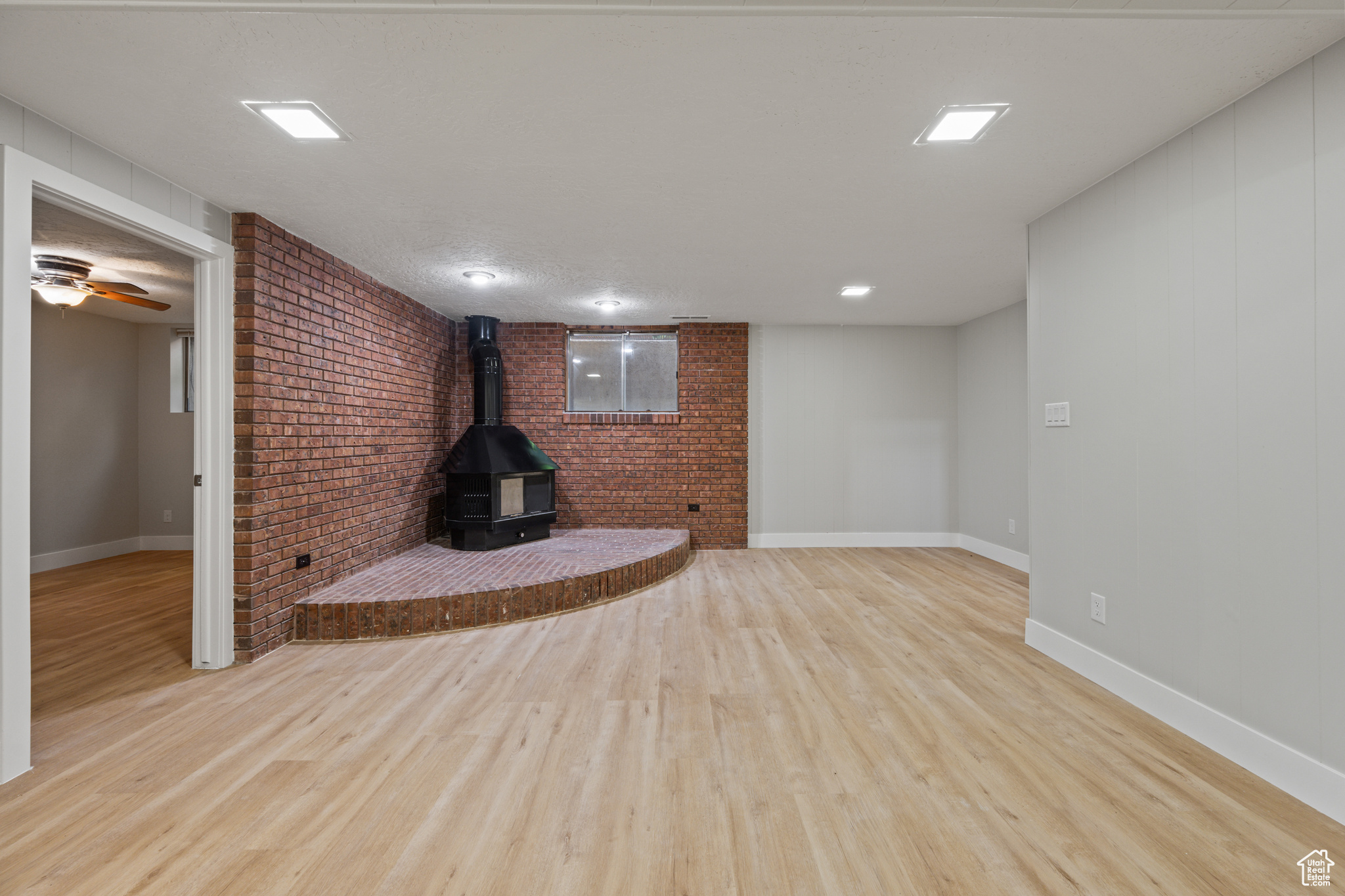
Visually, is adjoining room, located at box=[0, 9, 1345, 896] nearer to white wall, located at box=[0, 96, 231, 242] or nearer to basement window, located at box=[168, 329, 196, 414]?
white wall, located at box=[0, 96, 231, 242]

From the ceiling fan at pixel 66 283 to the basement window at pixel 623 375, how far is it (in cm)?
355

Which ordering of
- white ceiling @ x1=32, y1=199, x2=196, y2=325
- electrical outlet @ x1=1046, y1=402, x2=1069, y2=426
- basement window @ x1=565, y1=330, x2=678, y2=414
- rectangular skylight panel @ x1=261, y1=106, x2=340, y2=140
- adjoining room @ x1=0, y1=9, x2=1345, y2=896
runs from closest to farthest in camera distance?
adjoining room @ x1=0, y1=9, x2=1345, y2=896, rectangular skylight panel @ x1=261, y1=106, x2=340, y2=140, electrical outlet @ x1=1046, y1=402, x2=1069, y2=426, white ceiling @ x1=32, y1=199, x2=196, y2=325, basement window @ x1=565, y1=330, x2=678, y2=414

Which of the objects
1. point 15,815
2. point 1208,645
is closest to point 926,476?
point 1208,645

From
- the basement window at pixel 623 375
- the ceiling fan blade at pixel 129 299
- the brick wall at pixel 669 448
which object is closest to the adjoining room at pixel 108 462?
the ceiling fan blade at pixel 129 299

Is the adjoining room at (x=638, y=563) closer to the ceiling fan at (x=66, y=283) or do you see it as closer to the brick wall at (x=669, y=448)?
the ceiling fan at (x=66, y=283)

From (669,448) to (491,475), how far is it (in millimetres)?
2019

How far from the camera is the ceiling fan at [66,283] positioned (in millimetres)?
3639

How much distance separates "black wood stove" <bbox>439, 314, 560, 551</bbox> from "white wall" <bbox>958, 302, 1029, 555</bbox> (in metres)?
4.33

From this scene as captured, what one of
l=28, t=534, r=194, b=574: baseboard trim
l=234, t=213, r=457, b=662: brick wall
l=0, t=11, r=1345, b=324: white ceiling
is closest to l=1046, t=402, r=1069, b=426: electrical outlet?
l=0, t=11, r=1345, b=324: white ceiling

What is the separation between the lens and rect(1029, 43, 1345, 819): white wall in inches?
69.7

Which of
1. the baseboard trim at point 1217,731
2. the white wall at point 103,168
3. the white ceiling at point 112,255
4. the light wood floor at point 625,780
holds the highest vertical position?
the white ceiling at point 112,255

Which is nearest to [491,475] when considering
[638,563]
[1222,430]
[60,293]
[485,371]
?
[485,371]

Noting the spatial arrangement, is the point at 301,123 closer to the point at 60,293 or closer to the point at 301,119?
the point at 301,119

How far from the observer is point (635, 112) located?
6.73 ft
